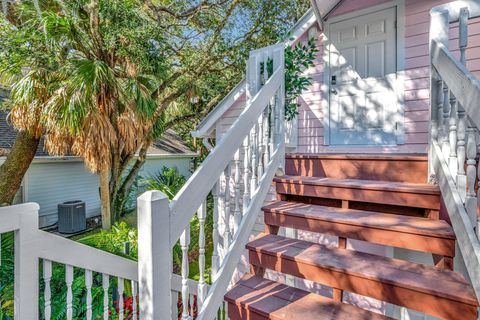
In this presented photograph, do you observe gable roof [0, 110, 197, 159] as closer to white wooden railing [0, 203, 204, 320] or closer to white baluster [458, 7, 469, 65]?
white wooden railing [0, 203, 204, 320]

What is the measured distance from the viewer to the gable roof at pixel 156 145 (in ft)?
28.3

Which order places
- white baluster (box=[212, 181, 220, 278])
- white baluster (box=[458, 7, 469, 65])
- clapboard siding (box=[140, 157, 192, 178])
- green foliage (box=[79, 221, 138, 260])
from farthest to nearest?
clapboard siding (box=[140, 157, 192, 178]) < green foliage (box=[79, 221, 138, 260]) < white baluster (box=[212, 181, 220, 278]) < white baluster (box=[458, 7, 469, 65])

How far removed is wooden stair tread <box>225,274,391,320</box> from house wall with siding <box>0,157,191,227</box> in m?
8.90

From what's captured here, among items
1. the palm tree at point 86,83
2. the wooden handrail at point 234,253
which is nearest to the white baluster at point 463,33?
the wooden handrail at point 234,253

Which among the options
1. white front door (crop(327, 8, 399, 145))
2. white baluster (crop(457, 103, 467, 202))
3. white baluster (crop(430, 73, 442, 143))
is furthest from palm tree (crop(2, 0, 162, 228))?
white baluster (crop(457, 103, 467, 202))

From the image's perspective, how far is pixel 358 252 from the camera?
2.09 metres

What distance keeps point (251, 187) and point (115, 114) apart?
4.81 meters

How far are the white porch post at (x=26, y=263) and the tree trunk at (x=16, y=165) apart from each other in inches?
247

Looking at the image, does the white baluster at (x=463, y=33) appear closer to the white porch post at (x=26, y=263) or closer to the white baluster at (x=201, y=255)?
the white baluster at (x=201, y=255)

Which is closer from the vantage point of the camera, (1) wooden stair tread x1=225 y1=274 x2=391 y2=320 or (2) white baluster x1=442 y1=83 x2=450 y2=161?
(1) wooden stair tread x1=225 y1=274 x2=391 y2=320

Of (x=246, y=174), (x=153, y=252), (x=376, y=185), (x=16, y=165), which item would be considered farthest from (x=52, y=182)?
(x=376, y=185)

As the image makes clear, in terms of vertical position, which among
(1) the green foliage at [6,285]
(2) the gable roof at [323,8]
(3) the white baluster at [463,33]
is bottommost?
(1) the green foliage at [6,285]

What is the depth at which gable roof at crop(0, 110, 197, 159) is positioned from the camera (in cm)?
862

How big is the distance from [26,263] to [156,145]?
12.0 m
